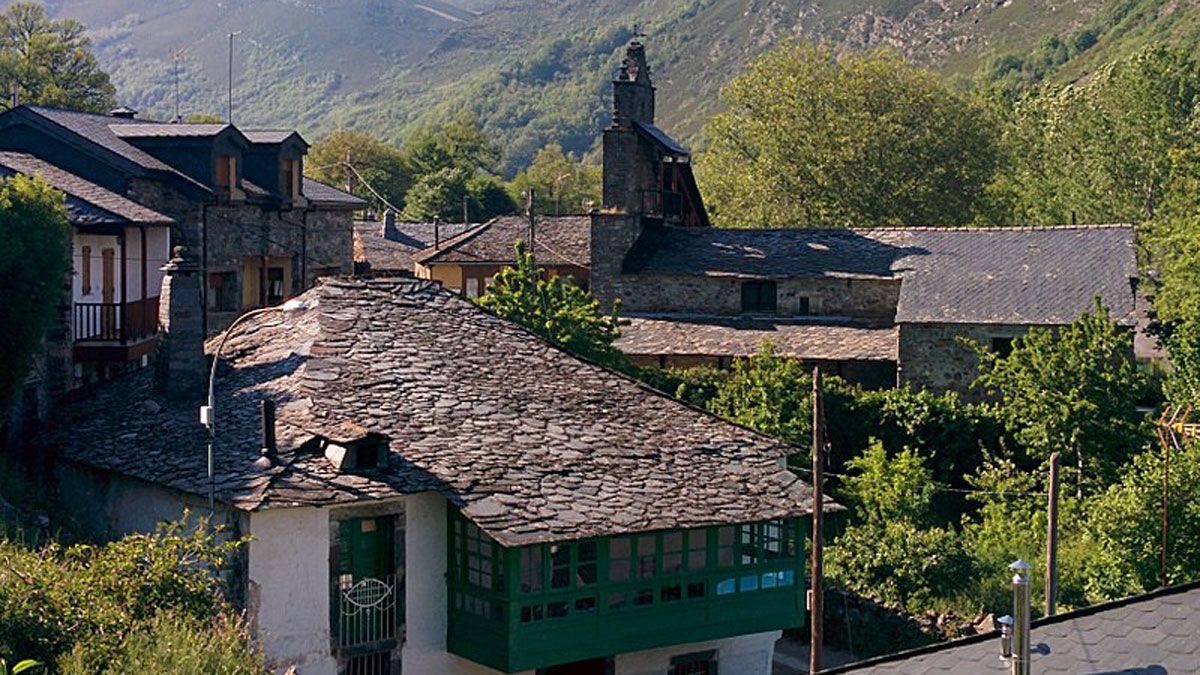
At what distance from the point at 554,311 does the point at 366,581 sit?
16.8 m

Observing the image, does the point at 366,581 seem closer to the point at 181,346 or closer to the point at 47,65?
the point at 181,346

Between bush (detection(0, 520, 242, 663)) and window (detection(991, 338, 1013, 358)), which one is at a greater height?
window (detection(991, 338, 1013, 358))

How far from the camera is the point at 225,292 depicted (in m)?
39.9

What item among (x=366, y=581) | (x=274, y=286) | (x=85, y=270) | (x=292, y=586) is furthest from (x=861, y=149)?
(x=292, y=586)

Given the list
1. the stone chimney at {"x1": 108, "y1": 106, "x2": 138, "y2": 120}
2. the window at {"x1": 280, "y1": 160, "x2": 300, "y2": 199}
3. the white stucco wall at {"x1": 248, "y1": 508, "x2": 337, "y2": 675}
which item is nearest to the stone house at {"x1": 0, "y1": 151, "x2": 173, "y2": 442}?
the white stucco wall at {"x1": 248, "y1": 508, "x2": 337, "y2": 675}

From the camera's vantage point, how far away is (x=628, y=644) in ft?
78.8

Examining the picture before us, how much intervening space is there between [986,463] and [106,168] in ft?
66.8

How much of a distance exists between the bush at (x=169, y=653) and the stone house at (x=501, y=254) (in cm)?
3758

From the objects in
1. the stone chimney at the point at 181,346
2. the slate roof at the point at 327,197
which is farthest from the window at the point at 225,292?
the stone chimney at the point at 181,346

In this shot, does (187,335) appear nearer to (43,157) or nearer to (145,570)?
(145,570)

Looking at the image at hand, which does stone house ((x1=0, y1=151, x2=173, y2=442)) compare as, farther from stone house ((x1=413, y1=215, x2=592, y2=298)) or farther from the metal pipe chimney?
stone house ((x1=413, y1=215, x2=592, y2=298))

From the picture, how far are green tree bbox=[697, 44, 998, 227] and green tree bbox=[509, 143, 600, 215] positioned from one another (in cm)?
3190

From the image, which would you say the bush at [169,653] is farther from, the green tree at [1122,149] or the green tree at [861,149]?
the green tree at [1122,149]

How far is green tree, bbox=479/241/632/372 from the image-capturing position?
38781mm
